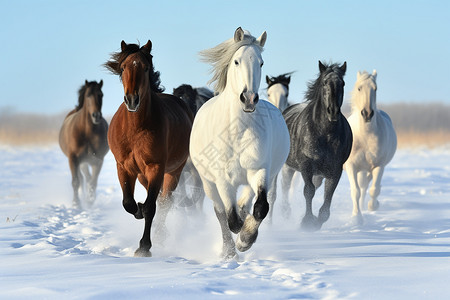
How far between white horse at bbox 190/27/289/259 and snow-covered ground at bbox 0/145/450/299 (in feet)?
1.68

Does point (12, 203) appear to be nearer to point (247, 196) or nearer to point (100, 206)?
point (100, 206)

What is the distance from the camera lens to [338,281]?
16.1ft

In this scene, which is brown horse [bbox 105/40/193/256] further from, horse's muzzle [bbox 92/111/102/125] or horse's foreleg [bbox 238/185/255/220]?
horse's muzzle [bbox 92/111/102/125]

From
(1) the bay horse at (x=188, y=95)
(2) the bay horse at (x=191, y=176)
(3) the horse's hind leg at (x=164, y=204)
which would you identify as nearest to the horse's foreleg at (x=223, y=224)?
(3) the horse's hind leg at (x=164, y=204)

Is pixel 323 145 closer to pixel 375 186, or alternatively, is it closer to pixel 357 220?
pixel 357 220

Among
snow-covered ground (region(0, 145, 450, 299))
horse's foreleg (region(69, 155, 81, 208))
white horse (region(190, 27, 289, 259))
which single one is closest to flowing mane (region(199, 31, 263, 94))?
white horse (region(190, 27, 289, 259))

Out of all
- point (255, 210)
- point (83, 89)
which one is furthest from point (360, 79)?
point (83, 89)

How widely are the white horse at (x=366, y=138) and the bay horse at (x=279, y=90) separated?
4.27 ft

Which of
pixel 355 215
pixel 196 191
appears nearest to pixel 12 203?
pixel 196 191

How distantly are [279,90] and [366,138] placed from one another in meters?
1.88

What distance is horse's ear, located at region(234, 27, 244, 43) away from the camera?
5852mm

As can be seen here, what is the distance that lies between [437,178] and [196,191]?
12.1m

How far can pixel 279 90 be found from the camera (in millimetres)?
10352

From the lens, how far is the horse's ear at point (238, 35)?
19.2 feet
